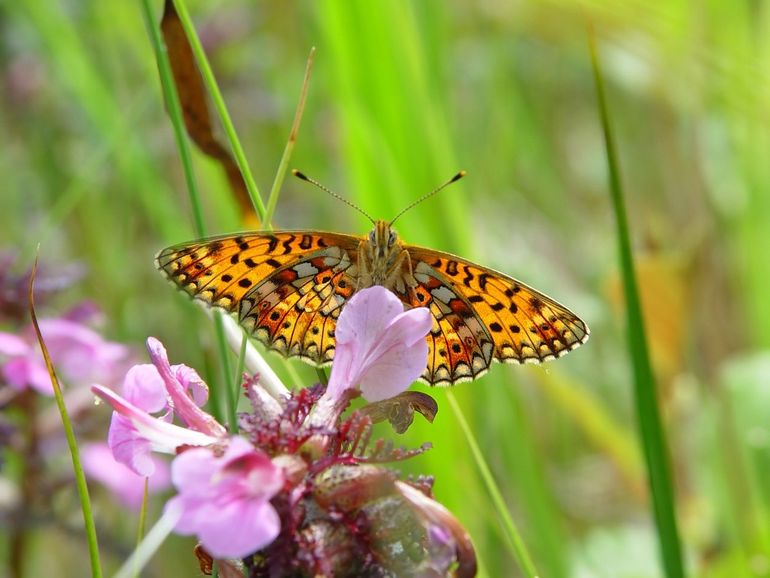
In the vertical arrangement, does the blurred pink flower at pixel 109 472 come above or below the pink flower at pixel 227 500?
above

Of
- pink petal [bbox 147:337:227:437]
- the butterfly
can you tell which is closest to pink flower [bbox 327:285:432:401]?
pink petal [bbox 147:337:227:437]

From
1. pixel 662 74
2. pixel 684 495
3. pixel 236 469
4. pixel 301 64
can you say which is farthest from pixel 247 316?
pixel 301 64

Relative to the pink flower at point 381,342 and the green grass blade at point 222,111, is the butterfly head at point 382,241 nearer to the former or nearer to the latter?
the green grass blade at point 222,111

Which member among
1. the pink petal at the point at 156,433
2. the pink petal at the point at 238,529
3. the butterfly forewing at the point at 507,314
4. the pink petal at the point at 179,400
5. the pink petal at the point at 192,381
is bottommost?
the pink petal at the point at 238,529

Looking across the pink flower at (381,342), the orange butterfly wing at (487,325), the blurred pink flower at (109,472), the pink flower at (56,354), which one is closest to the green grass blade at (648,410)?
the orange butterfly wing at (487,325)

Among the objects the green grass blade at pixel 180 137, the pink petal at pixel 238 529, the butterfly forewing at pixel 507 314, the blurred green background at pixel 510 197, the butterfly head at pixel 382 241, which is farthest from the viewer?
the blurred green background at pixel 510 197

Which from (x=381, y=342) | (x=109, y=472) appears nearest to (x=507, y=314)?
(x=381, y=342)
